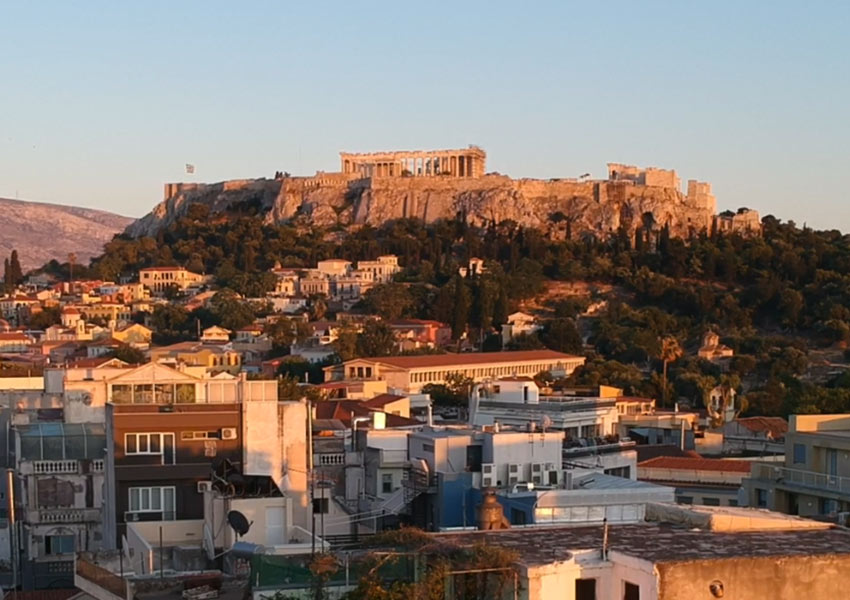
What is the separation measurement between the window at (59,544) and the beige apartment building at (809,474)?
10043 millimetres

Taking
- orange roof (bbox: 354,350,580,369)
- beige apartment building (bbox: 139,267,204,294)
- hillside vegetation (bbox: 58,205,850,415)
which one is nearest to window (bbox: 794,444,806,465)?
hillside vegetation (bbox: 58,205,850,415)

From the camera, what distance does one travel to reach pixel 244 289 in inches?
4225

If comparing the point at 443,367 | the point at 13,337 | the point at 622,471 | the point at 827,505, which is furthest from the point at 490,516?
the point at 13,337

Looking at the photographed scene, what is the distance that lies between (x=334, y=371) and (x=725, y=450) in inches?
1256

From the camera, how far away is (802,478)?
80.6 ft

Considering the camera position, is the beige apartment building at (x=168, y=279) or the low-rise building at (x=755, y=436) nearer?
the low-rise building at (x=755, y=436)

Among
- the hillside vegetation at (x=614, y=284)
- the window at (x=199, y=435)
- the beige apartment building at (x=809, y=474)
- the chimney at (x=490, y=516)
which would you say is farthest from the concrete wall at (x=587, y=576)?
the hillside vegetation at (x=614, y=284)

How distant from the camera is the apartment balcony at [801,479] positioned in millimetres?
23484

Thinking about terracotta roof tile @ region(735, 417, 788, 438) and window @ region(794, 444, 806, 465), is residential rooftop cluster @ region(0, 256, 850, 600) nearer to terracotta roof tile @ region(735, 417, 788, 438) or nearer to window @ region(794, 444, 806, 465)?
window @ region(794, 444, 806, 465)

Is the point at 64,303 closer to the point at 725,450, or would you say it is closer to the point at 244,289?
the point at 244,289

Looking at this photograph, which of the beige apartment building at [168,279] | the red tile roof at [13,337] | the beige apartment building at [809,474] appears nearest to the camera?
the beige apartment building at [809,474]

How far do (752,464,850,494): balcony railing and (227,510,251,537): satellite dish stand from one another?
10.2 meters

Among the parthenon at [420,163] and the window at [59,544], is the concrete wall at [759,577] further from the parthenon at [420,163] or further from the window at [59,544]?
the parthenon at [420,163]

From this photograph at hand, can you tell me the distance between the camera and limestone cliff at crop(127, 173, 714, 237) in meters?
124
